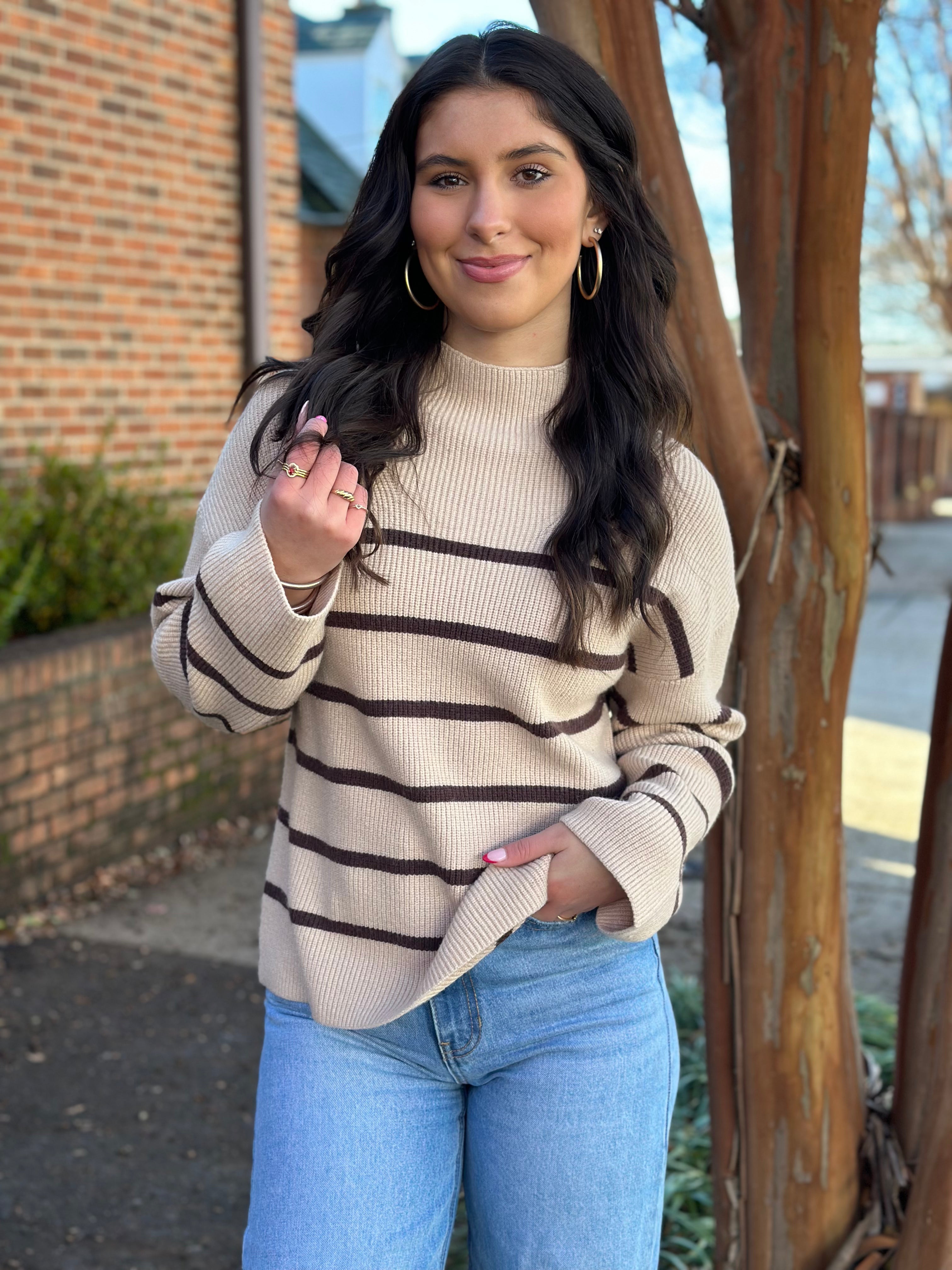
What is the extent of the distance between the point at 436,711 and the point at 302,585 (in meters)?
0.24

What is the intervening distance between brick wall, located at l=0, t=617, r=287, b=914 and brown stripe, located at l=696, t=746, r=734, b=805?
3107 mm

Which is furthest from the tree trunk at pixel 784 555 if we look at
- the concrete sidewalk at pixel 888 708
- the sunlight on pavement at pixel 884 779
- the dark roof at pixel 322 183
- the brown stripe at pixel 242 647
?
the dark roof at pixel 322 183

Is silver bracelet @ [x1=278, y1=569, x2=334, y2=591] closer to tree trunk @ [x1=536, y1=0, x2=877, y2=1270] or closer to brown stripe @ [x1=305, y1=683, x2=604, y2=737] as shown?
brown stripe @ [x1=305, y1=683, x2=604, y2=737]

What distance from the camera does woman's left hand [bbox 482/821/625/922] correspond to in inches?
68.5

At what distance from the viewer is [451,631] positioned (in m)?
1.76

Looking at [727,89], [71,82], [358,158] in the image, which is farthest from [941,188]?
[727,89]

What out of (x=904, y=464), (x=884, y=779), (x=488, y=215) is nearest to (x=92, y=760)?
(x=488, y=215)

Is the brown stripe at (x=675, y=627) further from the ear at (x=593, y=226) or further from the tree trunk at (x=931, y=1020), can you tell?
the tree trunk at (x=931, y=1020)

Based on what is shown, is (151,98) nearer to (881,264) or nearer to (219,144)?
(219,144)

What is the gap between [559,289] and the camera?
1.87 metres

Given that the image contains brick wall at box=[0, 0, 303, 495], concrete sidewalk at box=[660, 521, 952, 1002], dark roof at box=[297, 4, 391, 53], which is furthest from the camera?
dark roof at box=[297, 4, 391, 53]

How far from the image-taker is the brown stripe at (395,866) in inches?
68.9

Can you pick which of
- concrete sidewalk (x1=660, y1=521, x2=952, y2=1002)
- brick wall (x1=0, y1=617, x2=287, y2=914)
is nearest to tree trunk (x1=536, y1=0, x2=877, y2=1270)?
concrete sidewalk (x1=660, y1=521, x2=952, y2=1002)

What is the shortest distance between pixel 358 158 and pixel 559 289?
71.2 ft
